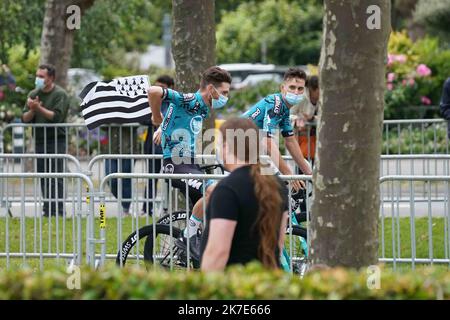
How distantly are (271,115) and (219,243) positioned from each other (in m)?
4.29

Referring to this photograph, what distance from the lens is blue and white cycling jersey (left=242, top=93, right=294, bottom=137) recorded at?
1086cm

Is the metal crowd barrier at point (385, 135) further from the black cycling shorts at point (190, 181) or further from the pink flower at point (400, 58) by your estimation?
the pink flower at point (400, 58)

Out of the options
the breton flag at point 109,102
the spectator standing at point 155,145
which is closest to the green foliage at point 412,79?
the spectator standing at point 155,145

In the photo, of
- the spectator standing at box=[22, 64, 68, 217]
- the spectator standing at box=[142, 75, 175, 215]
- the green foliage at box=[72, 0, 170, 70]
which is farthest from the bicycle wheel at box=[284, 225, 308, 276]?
the green foliage at box=[72, 0, 170, 70]

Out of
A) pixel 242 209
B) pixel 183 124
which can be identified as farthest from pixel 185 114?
pixel 242 209

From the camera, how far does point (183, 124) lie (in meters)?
10.5

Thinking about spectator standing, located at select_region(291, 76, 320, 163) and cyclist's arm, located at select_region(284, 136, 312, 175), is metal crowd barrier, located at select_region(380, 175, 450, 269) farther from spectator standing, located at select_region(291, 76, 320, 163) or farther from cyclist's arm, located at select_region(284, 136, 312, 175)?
spectator standing, located at select_region(291, 76, 320, 163)

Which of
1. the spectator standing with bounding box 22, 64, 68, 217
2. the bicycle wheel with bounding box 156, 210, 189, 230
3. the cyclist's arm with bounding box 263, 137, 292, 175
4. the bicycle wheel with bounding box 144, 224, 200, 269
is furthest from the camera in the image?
the spectator standing with bounding box 22, 64, 68, 217

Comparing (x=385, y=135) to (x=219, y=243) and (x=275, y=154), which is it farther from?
(x=219, y=243)

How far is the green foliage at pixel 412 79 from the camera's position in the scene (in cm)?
2456

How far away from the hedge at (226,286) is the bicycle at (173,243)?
3785 millimetres

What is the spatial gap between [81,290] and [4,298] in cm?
37

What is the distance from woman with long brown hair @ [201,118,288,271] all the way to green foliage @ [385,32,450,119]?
17.5 m
